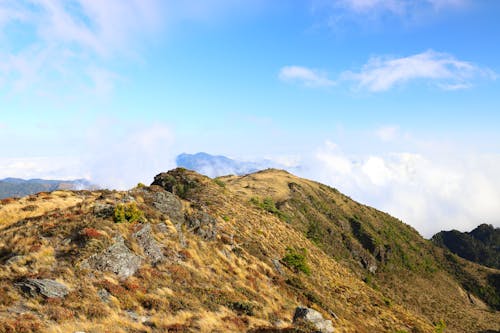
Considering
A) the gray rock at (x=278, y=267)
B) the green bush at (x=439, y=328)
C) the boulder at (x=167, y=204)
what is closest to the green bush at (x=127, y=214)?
the boulder at (x=167, y=204)

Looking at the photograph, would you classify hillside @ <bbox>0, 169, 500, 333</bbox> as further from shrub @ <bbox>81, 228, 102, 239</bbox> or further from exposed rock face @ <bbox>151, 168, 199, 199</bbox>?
exposed rock face @ <bbox>151, 168, 199, 199</bbox>

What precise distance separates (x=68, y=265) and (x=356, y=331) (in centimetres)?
2702

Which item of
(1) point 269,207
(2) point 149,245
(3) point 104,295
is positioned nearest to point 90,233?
(2) point 149,245

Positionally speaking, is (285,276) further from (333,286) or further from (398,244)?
(398,244)

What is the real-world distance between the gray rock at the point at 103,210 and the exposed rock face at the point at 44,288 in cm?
1079

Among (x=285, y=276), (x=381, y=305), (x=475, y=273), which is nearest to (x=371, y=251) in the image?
(x=475, y=273)

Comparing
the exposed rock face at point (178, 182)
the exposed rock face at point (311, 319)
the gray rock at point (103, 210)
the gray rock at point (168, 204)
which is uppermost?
the exposed rock face at point (178, 182)

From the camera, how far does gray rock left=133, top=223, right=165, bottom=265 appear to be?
25308mm

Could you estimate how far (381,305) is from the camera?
4644 centimetres

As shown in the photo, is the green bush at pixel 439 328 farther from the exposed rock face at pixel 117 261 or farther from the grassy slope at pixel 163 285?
the exposed rock face at pixel 117 261

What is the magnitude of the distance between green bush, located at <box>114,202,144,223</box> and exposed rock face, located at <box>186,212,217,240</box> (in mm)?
7887

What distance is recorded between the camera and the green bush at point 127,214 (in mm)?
27219

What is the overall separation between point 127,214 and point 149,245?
387 centimetres

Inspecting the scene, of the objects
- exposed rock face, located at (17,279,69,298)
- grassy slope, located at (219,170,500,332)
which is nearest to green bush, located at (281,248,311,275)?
exposed rock face, located at (17,279,69,298)
